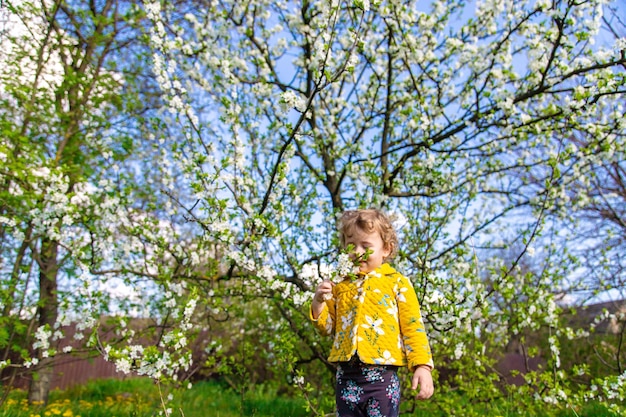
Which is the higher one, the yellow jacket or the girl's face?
the girl's face

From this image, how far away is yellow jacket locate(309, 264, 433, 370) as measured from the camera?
2.03m

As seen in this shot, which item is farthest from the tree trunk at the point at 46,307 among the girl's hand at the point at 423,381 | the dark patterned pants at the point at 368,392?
the girl's hand at the point at 423,381

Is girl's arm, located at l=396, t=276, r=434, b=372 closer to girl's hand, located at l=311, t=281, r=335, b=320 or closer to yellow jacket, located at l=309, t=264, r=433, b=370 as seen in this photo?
yellow jacket, located at l=309, t=264, r=433, b=370

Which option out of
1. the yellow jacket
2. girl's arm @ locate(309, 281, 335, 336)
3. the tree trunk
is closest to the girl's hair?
the yellow jacket

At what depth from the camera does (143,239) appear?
3.96m

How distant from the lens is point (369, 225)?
7.30ft

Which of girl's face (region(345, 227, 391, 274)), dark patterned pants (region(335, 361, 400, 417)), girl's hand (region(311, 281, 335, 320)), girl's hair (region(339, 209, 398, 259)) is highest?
girl's hair (region(339, 209, 398, 259))

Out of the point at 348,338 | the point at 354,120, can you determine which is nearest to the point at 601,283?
the point at 354,120

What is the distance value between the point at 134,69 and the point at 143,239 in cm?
332

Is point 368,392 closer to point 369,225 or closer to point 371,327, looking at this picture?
point 371,327

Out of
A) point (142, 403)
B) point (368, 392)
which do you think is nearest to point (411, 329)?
point (368, 392)

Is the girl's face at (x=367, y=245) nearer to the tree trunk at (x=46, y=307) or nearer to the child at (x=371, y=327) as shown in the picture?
the child at (x=371, y=327)

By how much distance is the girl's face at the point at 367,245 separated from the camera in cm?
221

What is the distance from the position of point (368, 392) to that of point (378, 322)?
11.4 inches
